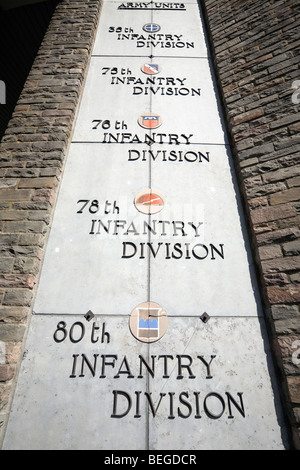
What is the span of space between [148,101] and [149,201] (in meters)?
1.30

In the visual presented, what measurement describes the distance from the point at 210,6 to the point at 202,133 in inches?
95.6

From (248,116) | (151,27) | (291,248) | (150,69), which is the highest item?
(151,27)

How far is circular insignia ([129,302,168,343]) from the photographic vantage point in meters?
1.84

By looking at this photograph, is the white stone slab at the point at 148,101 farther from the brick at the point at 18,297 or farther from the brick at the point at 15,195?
the brick at the point at 18,297

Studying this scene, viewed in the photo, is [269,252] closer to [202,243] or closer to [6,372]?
[202,243]

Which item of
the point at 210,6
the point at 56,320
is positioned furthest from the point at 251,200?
the point at 210,6

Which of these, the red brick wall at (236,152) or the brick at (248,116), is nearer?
the red brick wall at (236,152)

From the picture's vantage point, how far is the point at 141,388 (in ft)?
5.53

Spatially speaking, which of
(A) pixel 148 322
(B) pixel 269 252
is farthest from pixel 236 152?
(A) pixel 148 322

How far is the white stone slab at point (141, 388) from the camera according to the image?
1.56 meters

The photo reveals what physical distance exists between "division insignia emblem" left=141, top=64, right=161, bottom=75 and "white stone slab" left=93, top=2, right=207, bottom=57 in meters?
0.24

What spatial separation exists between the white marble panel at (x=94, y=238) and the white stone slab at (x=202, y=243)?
176mm

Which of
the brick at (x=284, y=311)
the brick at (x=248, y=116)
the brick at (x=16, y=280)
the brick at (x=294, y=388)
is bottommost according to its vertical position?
the brick at (x=294, y=388)

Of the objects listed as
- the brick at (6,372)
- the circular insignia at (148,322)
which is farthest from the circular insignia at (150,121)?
the brick at (6,372)
